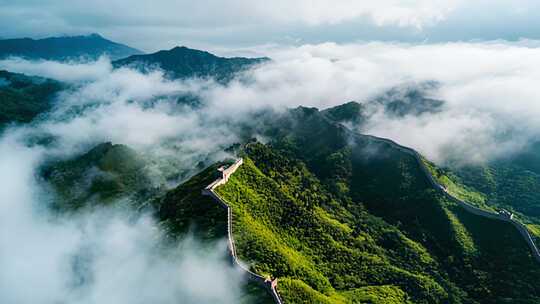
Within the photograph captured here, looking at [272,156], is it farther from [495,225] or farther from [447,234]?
[495,225]

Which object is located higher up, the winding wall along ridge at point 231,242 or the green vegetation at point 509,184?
the winding wall along ridge at point 231,242

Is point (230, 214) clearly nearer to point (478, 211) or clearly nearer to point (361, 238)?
point (361, 238)

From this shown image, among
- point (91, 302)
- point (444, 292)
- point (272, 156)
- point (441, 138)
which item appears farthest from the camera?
point (441, 138)

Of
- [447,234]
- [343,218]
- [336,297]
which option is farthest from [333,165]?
[336,297]

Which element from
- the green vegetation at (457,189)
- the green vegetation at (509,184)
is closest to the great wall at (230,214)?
the green vegetation at (457,189)

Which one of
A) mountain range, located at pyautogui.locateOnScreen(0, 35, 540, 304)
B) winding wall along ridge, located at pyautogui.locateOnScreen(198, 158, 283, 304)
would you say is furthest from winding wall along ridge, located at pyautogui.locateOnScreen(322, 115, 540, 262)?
winding wall along ridge, located at pyautogui.locateOnScreen(198, 158, 283, 304)

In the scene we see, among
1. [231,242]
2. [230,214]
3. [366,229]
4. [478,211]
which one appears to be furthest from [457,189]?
[231,242]

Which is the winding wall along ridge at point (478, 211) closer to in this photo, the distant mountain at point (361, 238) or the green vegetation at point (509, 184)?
the distant mountain at point (361, 238)

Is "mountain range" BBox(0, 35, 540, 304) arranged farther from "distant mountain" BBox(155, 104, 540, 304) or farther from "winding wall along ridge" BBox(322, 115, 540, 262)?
"winding wall along ridge" BBox(322, 115, 540, 262)
